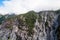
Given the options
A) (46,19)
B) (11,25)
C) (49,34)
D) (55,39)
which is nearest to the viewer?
(55,39)

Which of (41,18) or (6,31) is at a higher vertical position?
(41,18)

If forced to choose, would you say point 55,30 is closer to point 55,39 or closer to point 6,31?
point 55,39

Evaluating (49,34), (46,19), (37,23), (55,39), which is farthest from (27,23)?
(55,39)

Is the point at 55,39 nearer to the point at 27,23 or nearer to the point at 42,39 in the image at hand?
the point at 42,39

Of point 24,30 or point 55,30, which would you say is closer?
point 55,30

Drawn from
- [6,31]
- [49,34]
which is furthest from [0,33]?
[49,34]

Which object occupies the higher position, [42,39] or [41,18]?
[41,18]

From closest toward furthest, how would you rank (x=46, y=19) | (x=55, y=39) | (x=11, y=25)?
(x=55, y=39), (x=46, y=19), (x=11, y=25)

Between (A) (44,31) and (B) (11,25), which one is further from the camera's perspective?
(B) (11,25)

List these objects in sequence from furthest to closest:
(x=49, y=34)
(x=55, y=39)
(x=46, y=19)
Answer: (x=46, y=19), (x=49, y=34), (x=55, y=39)
